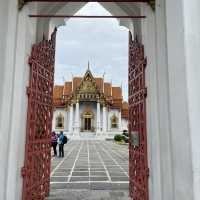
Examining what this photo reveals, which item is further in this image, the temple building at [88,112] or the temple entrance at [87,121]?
the temple entrance at [87,121]

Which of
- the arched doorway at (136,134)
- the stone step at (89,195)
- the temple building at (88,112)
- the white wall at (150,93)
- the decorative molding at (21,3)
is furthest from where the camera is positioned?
the temple building at (88,112)

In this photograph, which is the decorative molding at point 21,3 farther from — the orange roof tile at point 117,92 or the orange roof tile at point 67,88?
the orange roof tile at point 117,92

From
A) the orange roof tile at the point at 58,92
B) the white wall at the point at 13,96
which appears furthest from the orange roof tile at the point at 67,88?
the white wall at the point at 13,96

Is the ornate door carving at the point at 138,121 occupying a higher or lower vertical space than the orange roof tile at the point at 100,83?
lower

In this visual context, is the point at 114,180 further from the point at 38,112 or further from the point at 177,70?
the point at 177,70

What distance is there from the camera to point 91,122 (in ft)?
139

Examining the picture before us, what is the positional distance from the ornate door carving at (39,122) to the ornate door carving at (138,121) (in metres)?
1.73

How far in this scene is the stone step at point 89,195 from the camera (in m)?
5.42

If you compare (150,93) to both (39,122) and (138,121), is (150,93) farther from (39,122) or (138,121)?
(39,122)

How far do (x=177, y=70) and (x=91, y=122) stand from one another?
39.6 metres

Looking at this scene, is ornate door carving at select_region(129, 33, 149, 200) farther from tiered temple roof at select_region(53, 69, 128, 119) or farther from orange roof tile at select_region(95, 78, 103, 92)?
orange roof tile at select_region(95, 78, 103, 92)

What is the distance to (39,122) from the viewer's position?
519 centimetres

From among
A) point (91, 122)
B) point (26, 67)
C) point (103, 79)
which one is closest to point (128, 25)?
point (26, 67)

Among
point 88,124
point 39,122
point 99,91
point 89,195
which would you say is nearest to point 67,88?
point 99,91
